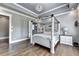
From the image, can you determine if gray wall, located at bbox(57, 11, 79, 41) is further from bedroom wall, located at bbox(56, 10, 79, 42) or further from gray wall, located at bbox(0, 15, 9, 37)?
gray wall, located at bbox(0, 15, 9, 37)

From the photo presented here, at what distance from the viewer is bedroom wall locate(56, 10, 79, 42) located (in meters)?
4.04

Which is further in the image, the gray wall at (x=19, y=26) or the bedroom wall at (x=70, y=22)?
the gray wall at (x=19, y=26)

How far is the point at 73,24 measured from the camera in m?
4.16

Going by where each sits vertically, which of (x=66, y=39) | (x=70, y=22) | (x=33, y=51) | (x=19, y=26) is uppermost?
(x=70, y=22)

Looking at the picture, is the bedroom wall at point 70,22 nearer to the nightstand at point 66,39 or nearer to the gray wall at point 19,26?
the nightstand at point 66,39

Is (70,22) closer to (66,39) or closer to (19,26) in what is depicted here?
(66,39)

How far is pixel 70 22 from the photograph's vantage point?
4289 mm

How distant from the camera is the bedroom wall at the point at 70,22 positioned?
13.3 ft

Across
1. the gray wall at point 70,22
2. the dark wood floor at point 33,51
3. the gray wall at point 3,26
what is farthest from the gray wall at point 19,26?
the gray wall at point 70,22

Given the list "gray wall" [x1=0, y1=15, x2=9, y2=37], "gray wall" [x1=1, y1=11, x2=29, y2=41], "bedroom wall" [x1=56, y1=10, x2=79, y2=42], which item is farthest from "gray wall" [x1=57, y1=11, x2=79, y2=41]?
"gray wall" [x1=0, y1=15, x2=9, y2=37]

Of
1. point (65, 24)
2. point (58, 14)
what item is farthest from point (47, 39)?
point (58, 14)

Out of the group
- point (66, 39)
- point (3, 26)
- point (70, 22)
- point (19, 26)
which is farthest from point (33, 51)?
point (3, 26)

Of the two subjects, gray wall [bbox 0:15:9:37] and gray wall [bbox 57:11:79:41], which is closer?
gray wall [bbox 57:11:79:41]

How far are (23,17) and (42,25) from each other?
1.74 m
